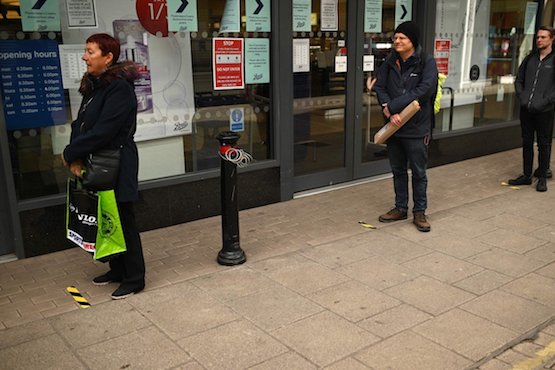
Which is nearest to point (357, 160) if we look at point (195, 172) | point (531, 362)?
point (195, 172)

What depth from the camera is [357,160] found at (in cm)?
720

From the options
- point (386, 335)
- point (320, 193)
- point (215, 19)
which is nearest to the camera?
point (386, 335)

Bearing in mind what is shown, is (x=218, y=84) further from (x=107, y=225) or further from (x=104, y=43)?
(x=107, y=225)

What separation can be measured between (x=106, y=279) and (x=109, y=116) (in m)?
1.39

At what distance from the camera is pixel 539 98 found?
21.6ft

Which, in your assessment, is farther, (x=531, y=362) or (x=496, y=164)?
(x=496, y=164)

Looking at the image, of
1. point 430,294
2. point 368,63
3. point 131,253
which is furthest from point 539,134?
point 131,253

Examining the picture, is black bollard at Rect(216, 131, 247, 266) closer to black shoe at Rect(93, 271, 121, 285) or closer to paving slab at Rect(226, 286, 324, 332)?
paving slab at Rect(226, 286, 324, 332)

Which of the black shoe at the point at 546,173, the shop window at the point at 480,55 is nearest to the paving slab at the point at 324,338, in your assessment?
the black shoe at the point at 546,173

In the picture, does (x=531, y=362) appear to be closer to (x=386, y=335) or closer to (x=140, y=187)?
(x=386, y=335)

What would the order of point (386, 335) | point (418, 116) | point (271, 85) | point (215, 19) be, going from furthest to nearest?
1. point (271, 85)
2. point (215, 19)
3. point (418, 116)
4. point (386, 335)

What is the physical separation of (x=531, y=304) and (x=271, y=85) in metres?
3.54

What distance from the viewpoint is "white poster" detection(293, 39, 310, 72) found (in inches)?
252

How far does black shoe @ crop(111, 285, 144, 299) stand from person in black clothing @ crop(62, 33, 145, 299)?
0.27m
